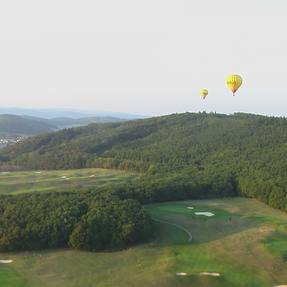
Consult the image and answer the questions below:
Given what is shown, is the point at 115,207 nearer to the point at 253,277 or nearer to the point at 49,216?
the point at 49,216

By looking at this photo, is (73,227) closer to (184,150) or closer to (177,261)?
(177,261)

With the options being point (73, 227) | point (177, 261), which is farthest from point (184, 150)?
point (177, 261)

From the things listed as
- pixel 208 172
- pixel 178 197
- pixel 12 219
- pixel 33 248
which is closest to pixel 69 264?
pixel 33 248

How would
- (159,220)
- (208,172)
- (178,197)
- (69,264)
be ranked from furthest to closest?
(208,172) → (178,197) → (159,220) → (69,264)

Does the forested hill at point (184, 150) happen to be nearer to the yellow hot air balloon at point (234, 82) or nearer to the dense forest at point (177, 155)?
the dense forest at point (177, 155)

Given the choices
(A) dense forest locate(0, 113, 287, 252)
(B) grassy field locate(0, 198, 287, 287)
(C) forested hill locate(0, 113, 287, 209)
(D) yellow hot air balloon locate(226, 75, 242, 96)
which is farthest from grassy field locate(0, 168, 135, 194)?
(B) grassy field locate(0, 198, 287, 287)

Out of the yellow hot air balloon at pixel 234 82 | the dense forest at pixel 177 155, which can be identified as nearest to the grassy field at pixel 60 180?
the dense forest at pixel 177 155
